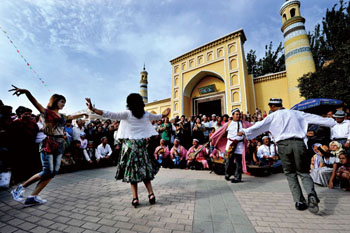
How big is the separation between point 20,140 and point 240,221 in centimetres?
568

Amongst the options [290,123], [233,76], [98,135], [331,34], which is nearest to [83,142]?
[98,135]

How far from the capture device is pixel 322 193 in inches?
129

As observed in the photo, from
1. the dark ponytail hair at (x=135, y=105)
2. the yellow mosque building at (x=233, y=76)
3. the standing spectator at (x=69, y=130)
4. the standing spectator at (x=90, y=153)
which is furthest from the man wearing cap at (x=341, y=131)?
the standing spectator at (x=69, y=130)

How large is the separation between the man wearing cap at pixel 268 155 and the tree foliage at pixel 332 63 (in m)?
5.25

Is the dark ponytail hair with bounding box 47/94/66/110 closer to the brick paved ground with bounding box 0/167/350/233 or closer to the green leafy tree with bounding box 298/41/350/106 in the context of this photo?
the brick paved ground with bounding box 0/167/350/233

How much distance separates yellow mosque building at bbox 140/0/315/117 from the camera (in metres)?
11.8

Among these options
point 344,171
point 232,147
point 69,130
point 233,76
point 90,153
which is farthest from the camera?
point 233,76

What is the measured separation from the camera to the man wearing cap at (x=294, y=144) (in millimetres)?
2422

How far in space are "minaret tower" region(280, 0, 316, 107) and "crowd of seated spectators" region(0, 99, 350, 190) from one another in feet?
22.0

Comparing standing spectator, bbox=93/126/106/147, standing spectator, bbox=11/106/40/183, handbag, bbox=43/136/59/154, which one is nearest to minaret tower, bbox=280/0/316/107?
standing spectator, bbox=93/126/106/147

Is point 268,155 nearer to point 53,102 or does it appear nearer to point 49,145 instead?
point 49,145

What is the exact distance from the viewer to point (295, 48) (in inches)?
468

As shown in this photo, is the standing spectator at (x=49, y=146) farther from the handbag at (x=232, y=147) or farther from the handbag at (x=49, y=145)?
the handbag at (x=232, y=147)

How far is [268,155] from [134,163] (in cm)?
568
